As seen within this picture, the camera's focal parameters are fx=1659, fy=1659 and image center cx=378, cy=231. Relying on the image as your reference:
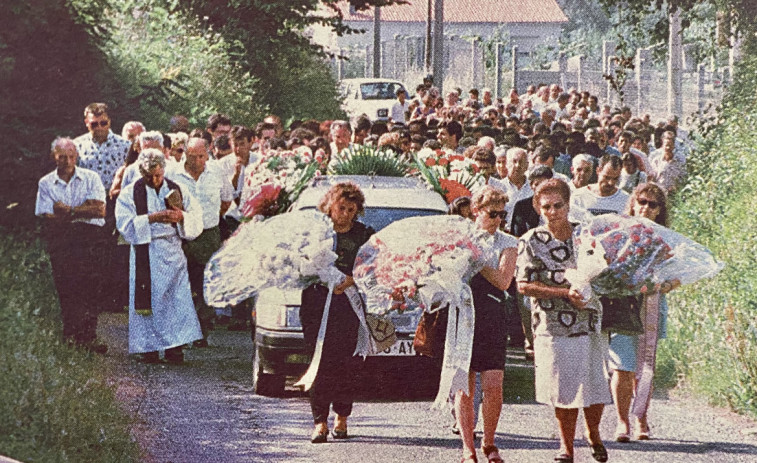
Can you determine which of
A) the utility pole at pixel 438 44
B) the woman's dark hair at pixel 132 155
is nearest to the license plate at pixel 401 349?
the woman's dark hair at pixel 132 155

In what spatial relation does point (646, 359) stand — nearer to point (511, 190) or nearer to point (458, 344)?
point (458, 344)

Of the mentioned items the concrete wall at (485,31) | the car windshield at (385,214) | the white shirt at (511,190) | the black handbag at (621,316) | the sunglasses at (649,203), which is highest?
the concrete wall at (485,31)

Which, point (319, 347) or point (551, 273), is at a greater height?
point (551, 273)

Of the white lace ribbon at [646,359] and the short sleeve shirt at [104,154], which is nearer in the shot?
the white lace ribbon at [646,359]

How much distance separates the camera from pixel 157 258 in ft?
46.3

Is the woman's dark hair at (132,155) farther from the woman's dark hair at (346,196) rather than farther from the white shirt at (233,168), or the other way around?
the woman's dark hair at (346,196)

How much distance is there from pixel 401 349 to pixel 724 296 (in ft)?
10.3

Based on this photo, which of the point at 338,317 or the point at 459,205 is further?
the point at 459,205

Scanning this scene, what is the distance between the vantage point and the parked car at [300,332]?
37.8 ft

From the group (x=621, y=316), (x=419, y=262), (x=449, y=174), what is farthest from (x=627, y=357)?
(x=449, y=174)

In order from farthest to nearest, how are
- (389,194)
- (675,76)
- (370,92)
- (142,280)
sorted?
(370,92)
(675,76)
(142,280)
(389,194)

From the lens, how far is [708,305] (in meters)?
13.6

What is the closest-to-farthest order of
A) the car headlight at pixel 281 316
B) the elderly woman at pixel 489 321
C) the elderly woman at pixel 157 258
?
the elderly woman at pixel 489 321 → the car headlight at pixel 281 316 → the elderly woman at pixel 157 258

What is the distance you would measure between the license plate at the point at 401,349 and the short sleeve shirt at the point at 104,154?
4.50 m
